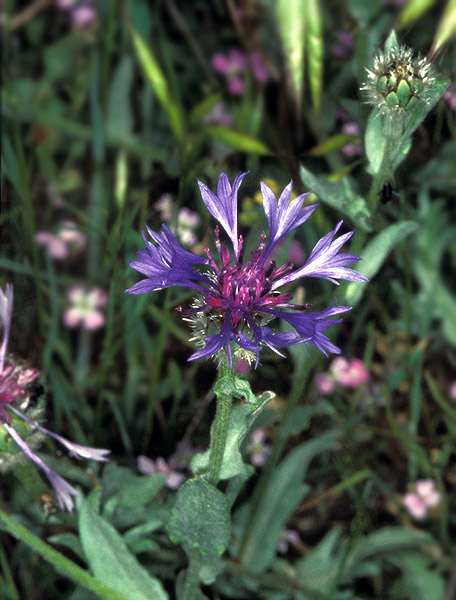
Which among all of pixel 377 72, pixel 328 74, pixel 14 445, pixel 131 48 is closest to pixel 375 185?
pixel 377 72

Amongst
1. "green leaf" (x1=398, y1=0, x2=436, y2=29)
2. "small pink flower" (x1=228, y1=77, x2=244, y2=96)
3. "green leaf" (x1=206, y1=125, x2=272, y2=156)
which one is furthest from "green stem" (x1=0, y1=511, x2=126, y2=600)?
"green leaf" (x1=398, y1=0, x2=436, y2=29)

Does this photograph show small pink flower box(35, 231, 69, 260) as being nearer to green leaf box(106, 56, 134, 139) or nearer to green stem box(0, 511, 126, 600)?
A: green leaf box(106, 56, 134, 139)

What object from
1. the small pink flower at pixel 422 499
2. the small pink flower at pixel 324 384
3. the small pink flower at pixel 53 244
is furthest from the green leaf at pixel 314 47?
the small pink flower at pixel 422 499

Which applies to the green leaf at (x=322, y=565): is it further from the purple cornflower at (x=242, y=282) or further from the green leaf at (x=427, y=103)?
the green leaf at (x=427, y=103)

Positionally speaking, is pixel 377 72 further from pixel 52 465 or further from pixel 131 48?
pixel 131 48

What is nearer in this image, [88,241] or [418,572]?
[418,572]
